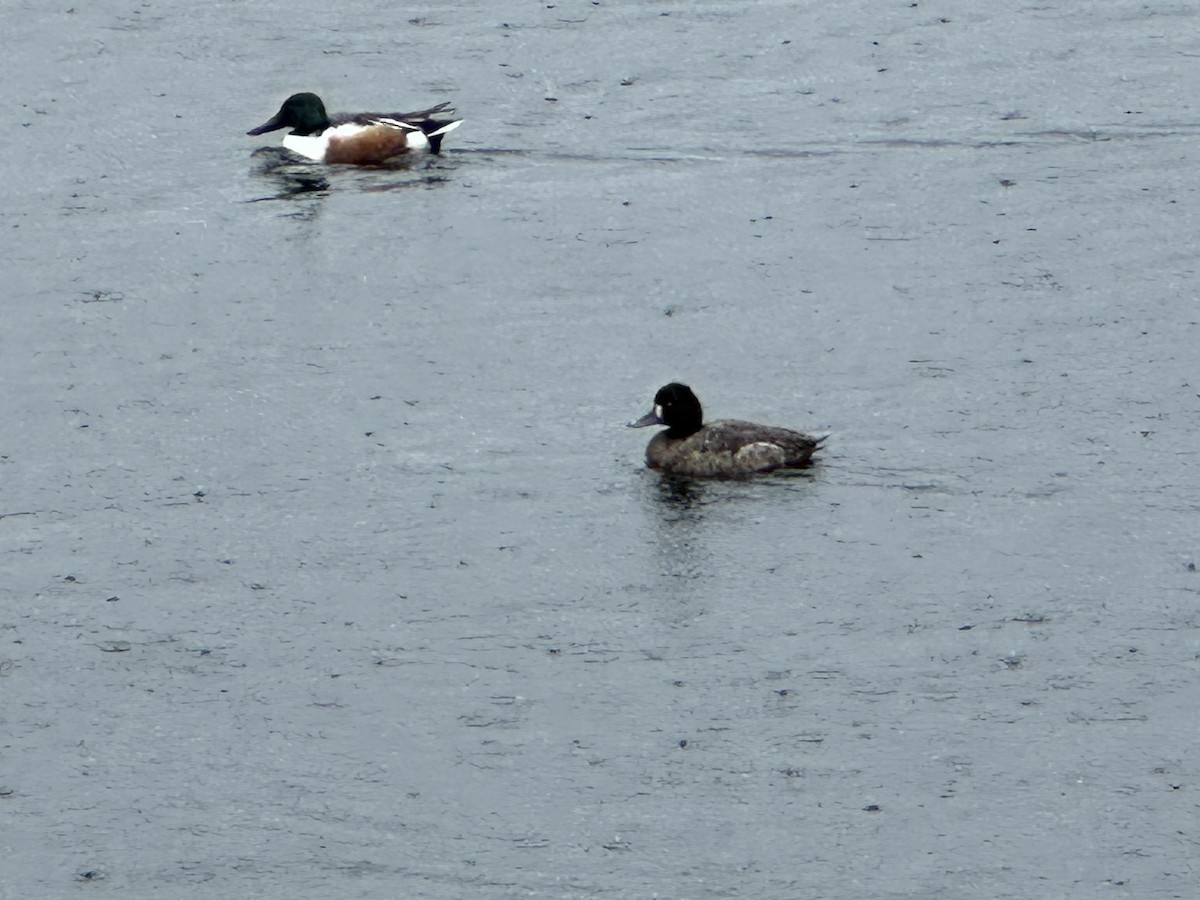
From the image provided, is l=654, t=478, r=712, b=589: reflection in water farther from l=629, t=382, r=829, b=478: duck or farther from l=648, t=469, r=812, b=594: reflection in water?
l=629, t=382, r=829, b=478: duck

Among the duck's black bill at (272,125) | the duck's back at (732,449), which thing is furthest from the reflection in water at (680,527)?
the duck's black bill at (272,125)

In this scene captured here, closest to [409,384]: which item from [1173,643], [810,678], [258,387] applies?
[258,387]

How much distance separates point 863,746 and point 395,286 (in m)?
7.56

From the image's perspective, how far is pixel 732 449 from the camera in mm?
15719

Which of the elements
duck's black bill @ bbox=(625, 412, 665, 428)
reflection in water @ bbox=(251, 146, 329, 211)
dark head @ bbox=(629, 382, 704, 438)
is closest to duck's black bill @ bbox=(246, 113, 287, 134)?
reflection in water @ bbox=(251, 146, 329, 211)

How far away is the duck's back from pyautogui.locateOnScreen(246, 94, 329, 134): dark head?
6.93 m

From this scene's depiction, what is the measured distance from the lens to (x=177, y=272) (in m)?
19.0

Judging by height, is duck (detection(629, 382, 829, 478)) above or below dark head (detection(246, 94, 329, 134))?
below

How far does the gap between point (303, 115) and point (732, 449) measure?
741cm

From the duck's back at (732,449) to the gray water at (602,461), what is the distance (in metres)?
0.19

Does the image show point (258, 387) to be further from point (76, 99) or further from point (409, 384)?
point (76, 99)

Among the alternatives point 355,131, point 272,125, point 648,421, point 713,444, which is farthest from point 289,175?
point 713,444

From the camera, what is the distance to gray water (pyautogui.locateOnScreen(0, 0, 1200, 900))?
11.9 metres

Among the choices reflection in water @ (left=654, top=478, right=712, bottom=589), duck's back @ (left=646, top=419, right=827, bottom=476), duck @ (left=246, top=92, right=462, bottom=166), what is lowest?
reflection in water @ (left=654, top=478, right=712, bottom=589)
